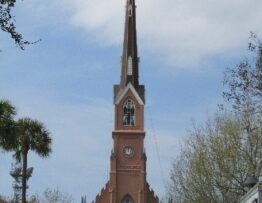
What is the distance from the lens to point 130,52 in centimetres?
8850

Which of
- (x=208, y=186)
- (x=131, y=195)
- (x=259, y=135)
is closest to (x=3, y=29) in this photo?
→ (x=259, y=135)

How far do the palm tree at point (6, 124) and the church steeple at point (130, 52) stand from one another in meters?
57.9

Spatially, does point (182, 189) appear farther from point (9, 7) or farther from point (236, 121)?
point (9, 7)

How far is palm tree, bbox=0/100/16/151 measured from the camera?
2865 centimetres

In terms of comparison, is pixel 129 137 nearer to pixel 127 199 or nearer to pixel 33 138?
pixel 127 199

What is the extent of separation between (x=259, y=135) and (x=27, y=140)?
1343 centimetres

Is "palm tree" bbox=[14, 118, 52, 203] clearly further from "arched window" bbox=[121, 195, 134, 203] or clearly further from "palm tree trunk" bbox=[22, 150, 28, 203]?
→ "arched window" bbox=[121, 195, 134, 203]

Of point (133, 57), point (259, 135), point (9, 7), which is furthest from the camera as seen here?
point (133, 57)

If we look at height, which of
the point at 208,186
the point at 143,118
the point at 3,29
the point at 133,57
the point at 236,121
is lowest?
the point at 3,29

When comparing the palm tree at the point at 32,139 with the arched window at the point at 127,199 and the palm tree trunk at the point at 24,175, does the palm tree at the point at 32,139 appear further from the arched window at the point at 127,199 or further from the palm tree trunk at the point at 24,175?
the arched window at the point at 127,199

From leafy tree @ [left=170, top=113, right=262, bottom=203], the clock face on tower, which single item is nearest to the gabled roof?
the clock face on tower

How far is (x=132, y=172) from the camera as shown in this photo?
277ft

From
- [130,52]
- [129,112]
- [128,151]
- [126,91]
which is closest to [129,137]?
[128,151]

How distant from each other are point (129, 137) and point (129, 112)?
351 cm
